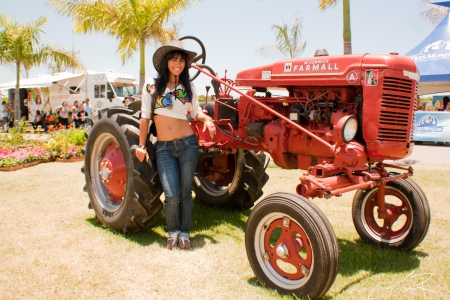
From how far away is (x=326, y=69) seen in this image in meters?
3.51

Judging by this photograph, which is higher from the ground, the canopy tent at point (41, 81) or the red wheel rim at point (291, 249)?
the canopy tent at point (41, 81)

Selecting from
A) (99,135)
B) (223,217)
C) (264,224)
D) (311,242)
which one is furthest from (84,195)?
(311,242)

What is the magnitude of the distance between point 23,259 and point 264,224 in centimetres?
213

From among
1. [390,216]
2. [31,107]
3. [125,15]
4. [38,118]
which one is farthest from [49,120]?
[390,216]

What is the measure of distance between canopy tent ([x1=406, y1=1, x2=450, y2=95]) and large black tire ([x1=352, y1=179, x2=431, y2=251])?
10.1m

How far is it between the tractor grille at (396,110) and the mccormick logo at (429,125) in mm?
11624

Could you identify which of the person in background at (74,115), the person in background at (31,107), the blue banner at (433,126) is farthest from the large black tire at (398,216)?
the person in background at (31,107)

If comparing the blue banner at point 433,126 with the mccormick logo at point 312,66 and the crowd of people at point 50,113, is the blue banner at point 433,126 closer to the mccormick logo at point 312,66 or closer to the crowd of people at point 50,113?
the mccormick logo at point 312,66

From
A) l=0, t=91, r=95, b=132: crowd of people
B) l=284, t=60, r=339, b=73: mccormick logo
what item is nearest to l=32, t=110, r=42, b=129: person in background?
l=0, t=91, r=95, b=132: crowd of people

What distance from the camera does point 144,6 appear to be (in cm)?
1603

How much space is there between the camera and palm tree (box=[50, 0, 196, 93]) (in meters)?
15.9

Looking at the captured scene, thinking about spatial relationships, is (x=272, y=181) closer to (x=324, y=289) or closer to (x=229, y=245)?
(x=229, y=245)

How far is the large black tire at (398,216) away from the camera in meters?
3.78

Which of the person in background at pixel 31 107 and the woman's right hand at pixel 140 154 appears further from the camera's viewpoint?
the person in background at pixel 31 107
